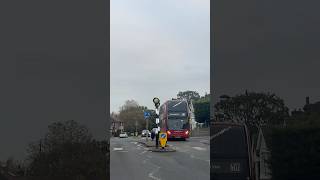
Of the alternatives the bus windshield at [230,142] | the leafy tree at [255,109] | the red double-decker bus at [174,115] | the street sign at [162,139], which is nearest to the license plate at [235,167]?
the bus windshield at [230,142]

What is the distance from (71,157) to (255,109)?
29.8 feet

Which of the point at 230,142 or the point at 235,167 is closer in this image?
the point at 235,167

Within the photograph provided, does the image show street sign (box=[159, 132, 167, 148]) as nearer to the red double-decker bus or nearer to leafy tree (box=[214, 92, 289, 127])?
the red double-decker bus

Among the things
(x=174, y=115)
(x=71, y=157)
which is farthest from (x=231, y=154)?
(x=174, y=115)

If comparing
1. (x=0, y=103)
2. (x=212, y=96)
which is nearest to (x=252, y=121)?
(x=212, y=96)

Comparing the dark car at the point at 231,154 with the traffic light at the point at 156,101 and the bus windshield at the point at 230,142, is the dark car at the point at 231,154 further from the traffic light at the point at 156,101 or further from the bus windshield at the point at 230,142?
the traffic light at the point at 156,101

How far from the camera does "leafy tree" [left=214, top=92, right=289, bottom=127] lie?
16.0 meters

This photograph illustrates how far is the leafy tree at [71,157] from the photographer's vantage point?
36.1 feet

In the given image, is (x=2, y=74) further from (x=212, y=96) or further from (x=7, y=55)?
(x=212, y=96)

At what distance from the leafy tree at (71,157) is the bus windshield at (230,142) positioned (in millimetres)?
3183

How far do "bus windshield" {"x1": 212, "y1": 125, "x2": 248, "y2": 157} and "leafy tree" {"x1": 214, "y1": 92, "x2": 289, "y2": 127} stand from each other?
203 inches

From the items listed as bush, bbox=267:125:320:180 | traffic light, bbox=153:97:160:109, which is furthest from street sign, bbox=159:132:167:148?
bush, bbox=267:125:320:180

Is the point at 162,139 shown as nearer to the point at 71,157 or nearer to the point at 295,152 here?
the point at 295,152

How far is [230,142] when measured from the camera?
945 cm
